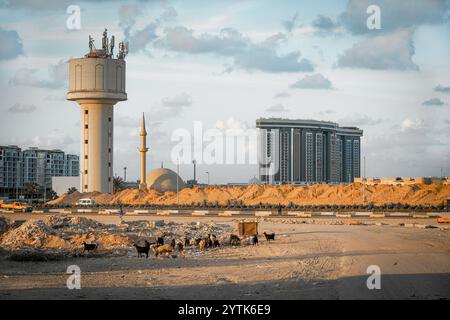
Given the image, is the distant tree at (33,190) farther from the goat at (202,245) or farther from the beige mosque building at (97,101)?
the goat at (202,245)

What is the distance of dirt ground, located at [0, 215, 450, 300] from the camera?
18719 mm

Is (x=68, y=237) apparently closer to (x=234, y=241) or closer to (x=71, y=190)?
(x=234, y=241)

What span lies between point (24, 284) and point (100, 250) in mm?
10951

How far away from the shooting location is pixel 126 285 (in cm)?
2030

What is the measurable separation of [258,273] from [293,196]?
69.4 m

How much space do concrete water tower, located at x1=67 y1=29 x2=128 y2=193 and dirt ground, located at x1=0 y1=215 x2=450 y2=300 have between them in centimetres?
5713

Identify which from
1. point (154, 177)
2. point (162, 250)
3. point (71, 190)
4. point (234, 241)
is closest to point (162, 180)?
point (154, 177)

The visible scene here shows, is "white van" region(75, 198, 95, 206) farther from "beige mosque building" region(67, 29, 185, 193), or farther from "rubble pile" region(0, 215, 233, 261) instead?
"rubble pile" region(0, 215, 233, 261)

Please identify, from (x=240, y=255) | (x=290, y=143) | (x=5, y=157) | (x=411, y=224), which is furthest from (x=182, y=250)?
(x=290, y=143)

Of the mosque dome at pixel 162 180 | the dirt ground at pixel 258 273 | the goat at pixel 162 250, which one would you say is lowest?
the dirt ground at pixel 258 273

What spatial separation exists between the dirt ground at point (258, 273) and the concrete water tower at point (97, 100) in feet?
187

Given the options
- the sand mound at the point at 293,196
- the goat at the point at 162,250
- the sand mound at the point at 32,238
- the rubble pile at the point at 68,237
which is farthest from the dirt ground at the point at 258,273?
the sand mound at the point at 293,196

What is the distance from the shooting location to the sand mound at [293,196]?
83875 millimetres
